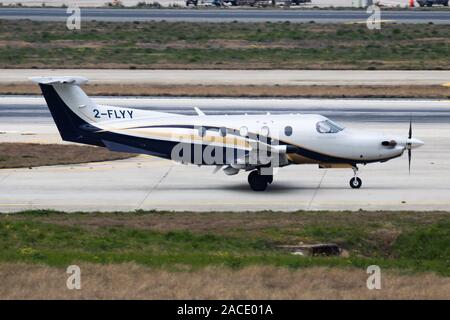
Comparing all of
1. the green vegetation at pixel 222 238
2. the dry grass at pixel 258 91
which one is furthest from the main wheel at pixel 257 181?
the dry grass at pixel 258 91

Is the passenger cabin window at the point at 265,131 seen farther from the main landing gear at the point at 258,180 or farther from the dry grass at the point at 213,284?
the dry grass at the point at 213,284

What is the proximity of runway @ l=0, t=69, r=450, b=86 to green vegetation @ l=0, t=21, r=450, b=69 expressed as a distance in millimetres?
2382

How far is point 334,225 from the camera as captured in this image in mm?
30438

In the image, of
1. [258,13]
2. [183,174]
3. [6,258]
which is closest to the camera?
[6,258]

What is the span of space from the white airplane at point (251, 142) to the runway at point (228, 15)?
65.3m

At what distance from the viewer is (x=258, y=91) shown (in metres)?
62.2

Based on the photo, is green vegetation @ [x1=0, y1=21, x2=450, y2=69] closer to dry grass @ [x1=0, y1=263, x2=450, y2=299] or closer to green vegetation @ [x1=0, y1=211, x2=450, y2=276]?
green vegetation @ [x1=0, y1=211, x2=450, y2=276]

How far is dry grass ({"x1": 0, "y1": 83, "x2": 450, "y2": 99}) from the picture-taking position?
6103 centimetres

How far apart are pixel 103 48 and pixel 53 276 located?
62.1 m

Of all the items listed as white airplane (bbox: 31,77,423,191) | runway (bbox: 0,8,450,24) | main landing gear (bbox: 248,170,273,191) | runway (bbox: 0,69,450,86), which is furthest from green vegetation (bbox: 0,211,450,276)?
runway (bbox: 0,8,450,24)

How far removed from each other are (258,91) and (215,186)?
24293mm

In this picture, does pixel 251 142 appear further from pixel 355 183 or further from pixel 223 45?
pixel 223 45
